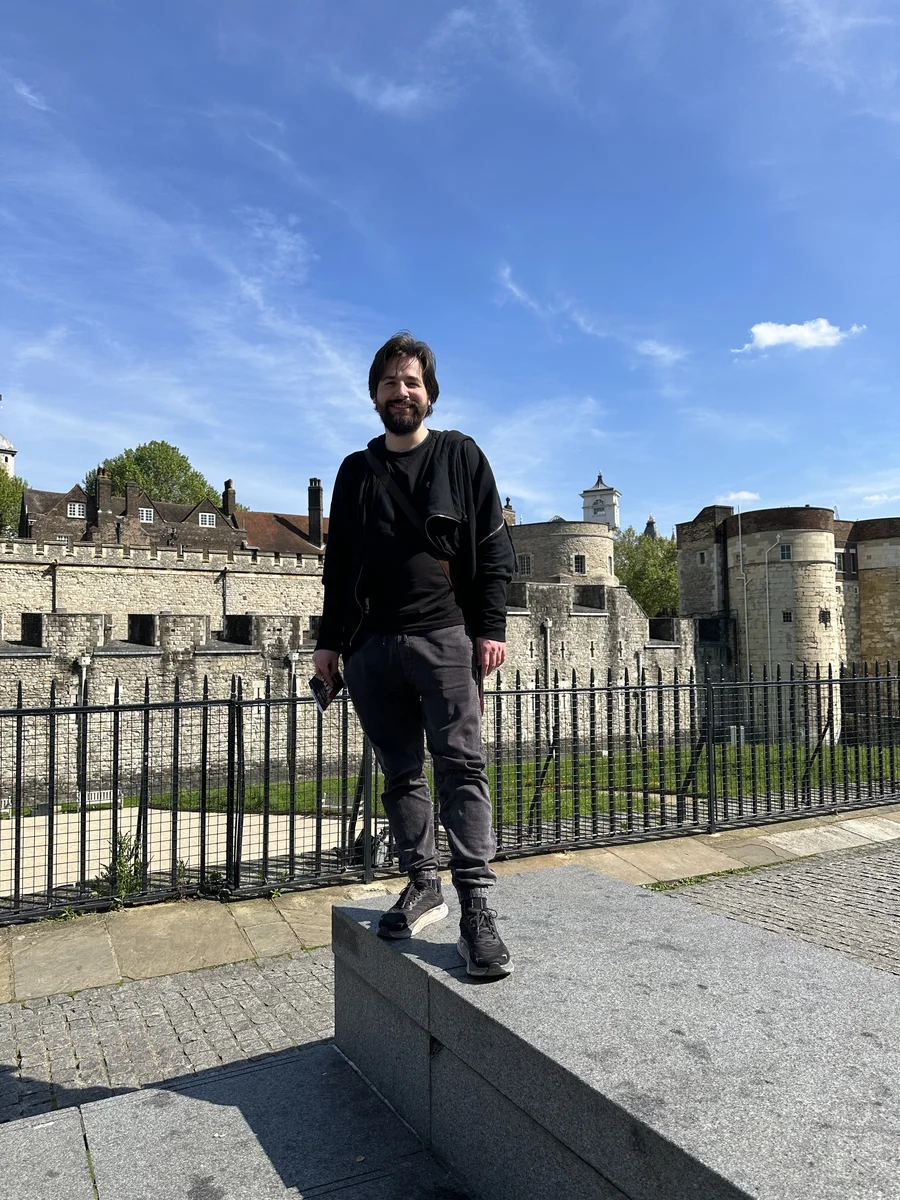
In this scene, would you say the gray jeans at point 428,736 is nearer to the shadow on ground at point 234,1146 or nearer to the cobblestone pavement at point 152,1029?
the shadow on ground at point 234,1146

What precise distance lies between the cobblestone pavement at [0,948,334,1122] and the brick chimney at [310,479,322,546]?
142 feet

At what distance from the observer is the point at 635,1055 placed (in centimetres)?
193

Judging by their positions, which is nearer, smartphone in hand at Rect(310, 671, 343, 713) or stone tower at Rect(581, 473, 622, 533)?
smartphone in hand at Rect(310, 671, 343, 713)

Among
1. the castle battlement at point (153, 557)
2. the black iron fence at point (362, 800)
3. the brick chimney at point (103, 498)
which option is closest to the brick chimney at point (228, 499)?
the brick chimney at point (103, 498)

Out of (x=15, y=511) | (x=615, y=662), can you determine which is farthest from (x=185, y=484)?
(x=615, y=662)

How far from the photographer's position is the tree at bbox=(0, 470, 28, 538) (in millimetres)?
52219

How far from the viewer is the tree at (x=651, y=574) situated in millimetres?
56531

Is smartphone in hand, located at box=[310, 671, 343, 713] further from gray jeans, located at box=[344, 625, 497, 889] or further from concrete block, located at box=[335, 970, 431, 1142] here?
concrete block, located at box=[335, 970, 431, 1142]

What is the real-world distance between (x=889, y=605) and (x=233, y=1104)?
157 feet

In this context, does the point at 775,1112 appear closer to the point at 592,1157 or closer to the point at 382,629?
the point at 592,1157

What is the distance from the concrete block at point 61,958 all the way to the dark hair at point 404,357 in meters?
3.62

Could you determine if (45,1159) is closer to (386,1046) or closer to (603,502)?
(386,1046)

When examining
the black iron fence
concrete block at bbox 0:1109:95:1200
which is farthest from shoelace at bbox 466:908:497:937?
concrete block at bbox 0:1109:95:1200

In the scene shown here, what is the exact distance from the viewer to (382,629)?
9.46ft
